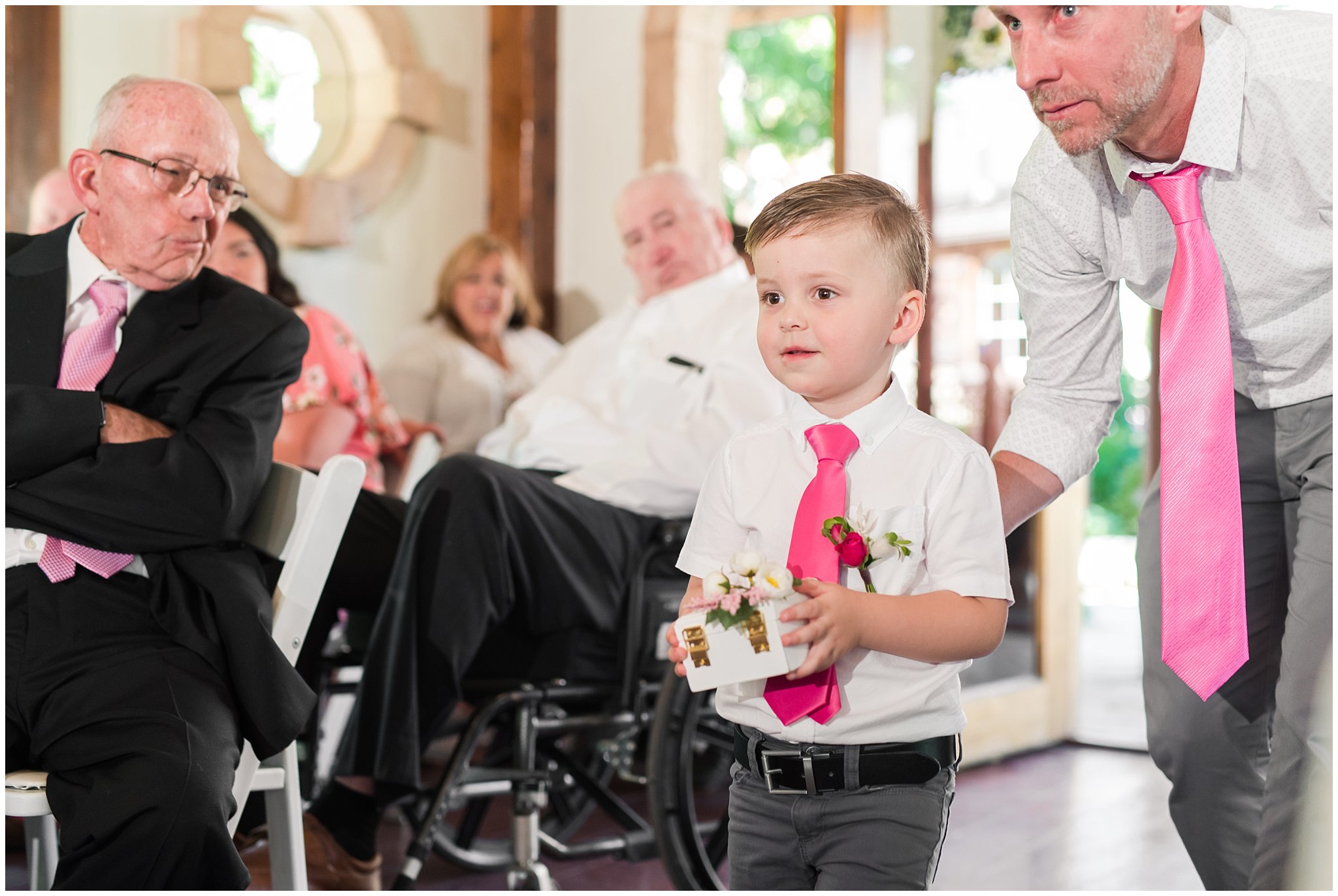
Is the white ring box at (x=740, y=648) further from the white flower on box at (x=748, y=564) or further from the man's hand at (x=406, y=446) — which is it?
the man's hand at (x=406, y=446)

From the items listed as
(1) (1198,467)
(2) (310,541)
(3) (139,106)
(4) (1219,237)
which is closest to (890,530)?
(1) (1198,467)

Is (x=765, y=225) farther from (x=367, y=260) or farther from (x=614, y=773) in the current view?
(x=367, y=260)

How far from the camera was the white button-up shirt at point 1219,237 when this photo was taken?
148 cm

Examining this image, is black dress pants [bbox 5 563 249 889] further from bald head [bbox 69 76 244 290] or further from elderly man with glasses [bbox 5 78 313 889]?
bald head [bbox 69 76 244 290]

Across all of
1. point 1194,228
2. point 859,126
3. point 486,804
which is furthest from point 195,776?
point 859,126

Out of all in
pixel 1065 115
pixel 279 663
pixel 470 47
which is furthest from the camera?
pixel 470 47

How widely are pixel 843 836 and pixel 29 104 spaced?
3.16m

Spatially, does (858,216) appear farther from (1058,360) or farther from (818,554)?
(1058,360)

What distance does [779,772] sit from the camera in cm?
134

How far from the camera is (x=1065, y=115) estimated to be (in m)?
1.45

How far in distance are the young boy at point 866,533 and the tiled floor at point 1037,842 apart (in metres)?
1.39

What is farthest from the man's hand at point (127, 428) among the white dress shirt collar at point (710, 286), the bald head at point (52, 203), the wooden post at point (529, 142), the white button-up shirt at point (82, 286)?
the wooden post at point (529, 142)

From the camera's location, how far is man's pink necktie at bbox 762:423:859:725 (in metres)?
1.29

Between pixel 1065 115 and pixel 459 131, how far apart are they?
131 inches
